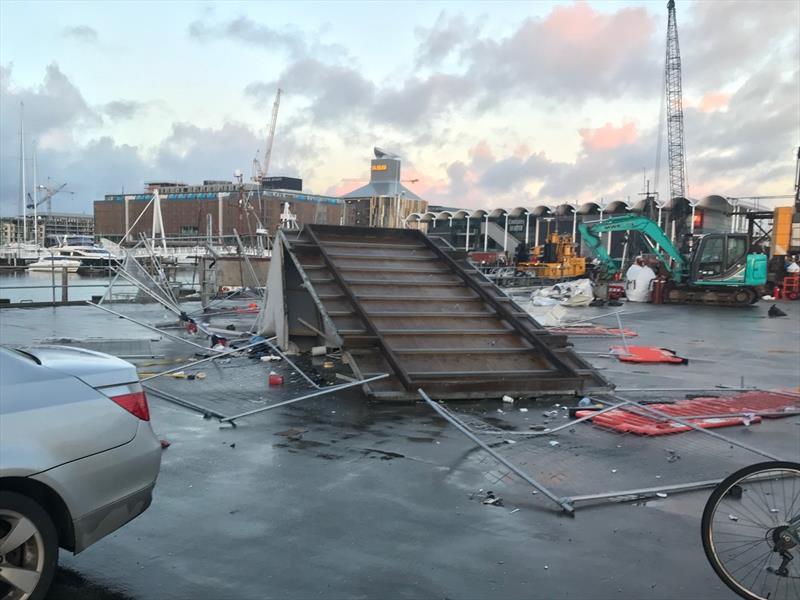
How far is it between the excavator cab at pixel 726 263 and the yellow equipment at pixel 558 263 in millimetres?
11833

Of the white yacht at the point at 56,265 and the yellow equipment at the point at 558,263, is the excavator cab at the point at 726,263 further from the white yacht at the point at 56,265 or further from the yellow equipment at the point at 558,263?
the white yacht at the point at 56,265

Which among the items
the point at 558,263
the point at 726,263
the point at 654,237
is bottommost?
the point at 558,263

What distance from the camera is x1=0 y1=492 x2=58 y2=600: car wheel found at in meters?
3.14

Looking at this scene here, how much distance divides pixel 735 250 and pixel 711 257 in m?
0.97

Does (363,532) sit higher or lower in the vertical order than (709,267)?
lower

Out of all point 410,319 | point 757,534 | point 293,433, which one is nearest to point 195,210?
point 410,319

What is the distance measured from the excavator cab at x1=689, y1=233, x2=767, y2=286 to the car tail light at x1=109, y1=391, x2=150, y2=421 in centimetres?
2795

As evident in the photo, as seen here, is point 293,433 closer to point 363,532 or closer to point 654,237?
point 363,532

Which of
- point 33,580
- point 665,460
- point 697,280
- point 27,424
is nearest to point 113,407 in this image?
point 27,424

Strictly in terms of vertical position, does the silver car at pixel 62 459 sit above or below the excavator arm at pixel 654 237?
below

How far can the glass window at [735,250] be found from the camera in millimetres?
26984

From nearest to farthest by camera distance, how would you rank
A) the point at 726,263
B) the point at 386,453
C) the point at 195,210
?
1. the point at 386,453
2. the point at 726,263
3. the point at 195,210

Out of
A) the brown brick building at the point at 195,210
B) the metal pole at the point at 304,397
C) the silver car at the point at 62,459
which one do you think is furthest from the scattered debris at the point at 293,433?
the brown brick building at the point at 195,210

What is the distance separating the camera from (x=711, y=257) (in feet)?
90.5
